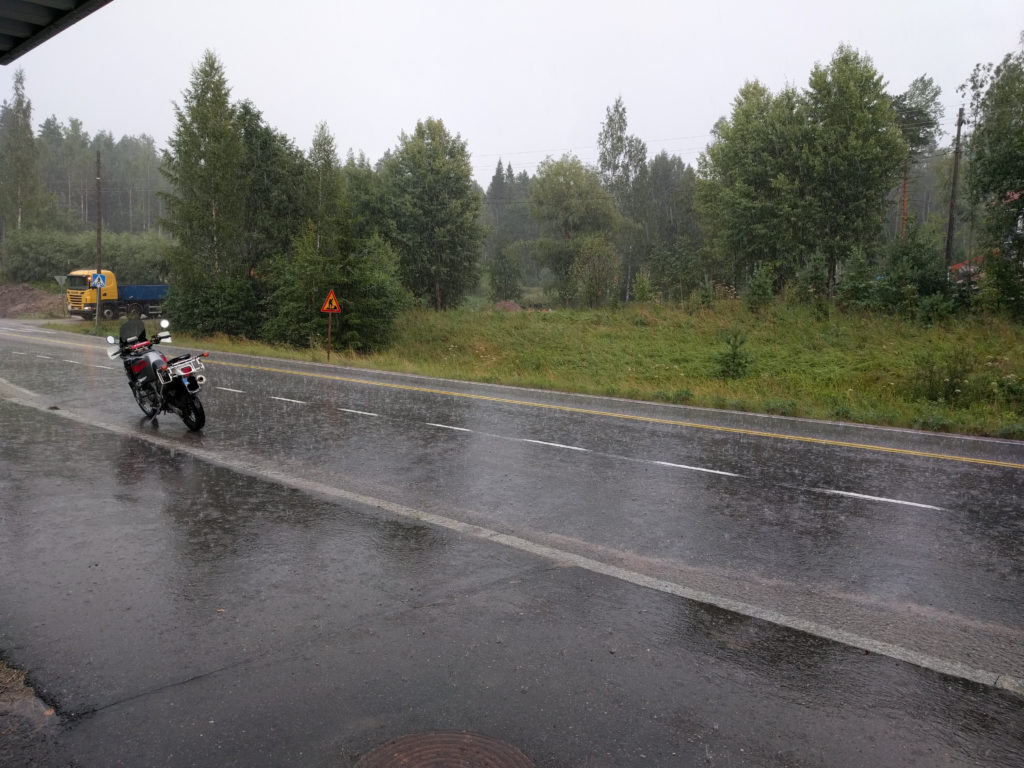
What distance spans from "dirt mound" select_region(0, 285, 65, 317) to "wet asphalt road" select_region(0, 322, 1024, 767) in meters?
57.9

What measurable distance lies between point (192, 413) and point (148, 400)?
1.36 metres

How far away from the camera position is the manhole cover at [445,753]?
332 cm

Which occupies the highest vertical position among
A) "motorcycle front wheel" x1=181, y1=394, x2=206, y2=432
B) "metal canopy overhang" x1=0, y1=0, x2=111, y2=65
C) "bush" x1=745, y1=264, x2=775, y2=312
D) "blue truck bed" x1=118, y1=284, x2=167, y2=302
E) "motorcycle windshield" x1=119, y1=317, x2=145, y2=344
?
"metal canopy overhang" x1=0, y1=0, x2=111, y2=65

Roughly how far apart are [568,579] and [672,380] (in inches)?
737

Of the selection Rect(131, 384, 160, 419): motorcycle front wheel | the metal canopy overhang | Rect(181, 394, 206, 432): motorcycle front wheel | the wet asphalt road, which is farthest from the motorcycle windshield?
the metal canopy overhang

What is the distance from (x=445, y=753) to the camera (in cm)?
340

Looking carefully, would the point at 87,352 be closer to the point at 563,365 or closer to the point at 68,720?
the point at 563,365

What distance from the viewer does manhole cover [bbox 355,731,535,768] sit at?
131 inches

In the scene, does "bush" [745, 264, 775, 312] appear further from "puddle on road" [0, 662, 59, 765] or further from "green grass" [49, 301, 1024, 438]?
"puddle on road" [0, 662, 59, 765]

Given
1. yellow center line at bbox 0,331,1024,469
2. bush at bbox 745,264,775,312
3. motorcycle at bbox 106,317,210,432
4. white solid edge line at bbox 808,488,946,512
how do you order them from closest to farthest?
white solid edge line at bbox 808,488,946,512 → yellow center line at bbox 0,331,1024,469 → motorcycle at bbox 106,317,210,432 → bush at bbox 745,264,775,312

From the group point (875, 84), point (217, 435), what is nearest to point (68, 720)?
point (217, 435)

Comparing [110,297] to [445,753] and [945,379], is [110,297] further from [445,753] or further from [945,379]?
[445,753]


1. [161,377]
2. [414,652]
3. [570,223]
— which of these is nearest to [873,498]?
[414,652]

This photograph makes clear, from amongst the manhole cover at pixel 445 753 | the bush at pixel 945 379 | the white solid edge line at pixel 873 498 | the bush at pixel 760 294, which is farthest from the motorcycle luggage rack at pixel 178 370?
the bush at pixel 760 294
